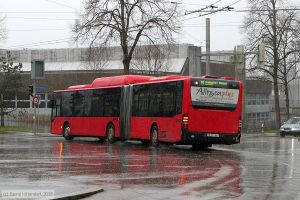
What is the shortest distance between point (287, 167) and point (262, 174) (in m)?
2.48

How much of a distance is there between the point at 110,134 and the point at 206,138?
691 centimetres

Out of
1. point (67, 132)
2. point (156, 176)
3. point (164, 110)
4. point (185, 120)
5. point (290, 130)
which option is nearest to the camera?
point (156, 176)

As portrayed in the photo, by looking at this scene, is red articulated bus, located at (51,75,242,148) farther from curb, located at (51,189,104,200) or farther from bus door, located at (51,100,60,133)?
Answer: curb, located at (51,189,104,200)

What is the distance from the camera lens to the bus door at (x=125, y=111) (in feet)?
88.0

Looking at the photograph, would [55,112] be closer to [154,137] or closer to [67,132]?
[67,132]

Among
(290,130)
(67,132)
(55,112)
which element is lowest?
(290,130)

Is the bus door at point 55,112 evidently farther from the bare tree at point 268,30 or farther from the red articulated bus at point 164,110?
the bare tree at point 268,30

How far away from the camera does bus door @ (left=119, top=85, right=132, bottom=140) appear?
26.8 metres

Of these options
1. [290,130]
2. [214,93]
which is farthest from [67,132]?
[290,130]

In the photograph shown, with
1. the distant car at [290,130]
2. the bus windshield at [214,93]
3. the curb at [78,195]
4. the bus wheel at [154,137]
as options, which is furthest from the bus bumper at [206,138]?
the distant car at [290,130]

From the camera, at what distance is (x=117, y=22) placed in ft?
129

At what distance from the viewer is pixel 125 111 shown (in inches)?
1066

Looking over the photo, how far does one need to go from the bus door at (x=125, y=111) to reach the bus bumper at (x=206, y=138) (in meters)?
4.95

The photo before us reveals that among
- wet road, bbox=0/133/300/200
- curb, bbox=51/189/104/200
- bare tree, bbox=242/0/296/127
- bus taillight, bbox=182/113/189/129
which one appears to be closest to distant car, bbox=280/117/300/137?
bare tree, bbox=242/0/296/127
